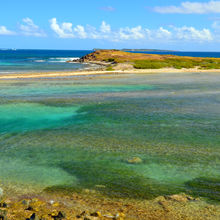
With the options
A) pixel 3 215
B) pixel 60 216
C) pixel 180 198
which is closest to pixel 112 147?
pixel 180 198

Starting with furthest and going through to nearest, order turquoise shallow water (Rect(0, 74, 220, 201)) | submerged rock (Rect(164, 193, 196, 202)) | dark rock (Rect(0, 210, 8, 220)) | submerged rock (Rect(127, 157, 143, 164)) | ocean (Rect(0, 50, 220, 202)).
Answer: submerged rock (Rect(127, 157, 143, 164)) → turquoise shallow water (Rect(0, 74, 220, 201)) → ocean (Rect(0, 50, 220, 202)) → submerged rock (Rect(164, 193, 196, 202)) → dark rock (Rect(0, 210, 8, 220))

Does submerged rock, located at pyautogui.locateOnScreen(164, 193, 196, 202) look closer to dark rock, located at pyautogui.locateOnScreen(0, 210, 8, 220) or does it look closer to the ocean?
the ocean

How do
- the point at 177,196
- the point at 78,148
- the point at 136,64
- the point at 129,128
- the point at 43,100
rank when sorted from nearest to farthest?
the point at 177,196
the point at 78,148
the point at 129,128
the point at 43,100
the point at 136,64

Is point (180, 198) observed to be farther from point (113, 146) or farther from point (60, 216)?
point (113, 146)

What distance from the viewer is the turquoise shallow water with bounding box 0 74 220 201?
13.3 metres

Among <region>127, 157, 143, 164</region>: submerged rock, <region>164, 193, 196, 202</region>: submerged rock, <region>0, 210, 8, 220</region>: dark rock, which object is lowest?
<region>164, 193, 196, 202</region>: submerged rock

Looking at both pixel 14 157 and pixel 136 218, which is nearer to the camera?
pixel 136 218

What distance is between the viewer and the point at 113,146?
18.3 m

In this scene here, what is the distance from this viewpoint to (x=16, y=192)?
12.3 metres

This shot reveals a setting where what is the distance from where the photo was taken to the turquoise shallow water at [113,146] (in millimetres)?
13305

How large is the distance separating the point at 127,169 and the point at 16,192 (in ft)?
→ 18.0

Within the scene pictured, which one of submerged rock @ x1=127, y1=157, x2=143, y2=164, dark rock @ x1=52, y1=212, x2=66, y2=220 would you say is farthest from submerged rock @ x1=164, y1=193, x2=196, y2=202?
dark rock @ x1=52, y1=212, x2=66, y2=220

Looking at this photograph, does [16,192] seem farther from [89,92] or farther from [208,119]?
[89,92]

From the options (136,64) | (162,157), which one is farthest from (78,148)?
(136,64)
